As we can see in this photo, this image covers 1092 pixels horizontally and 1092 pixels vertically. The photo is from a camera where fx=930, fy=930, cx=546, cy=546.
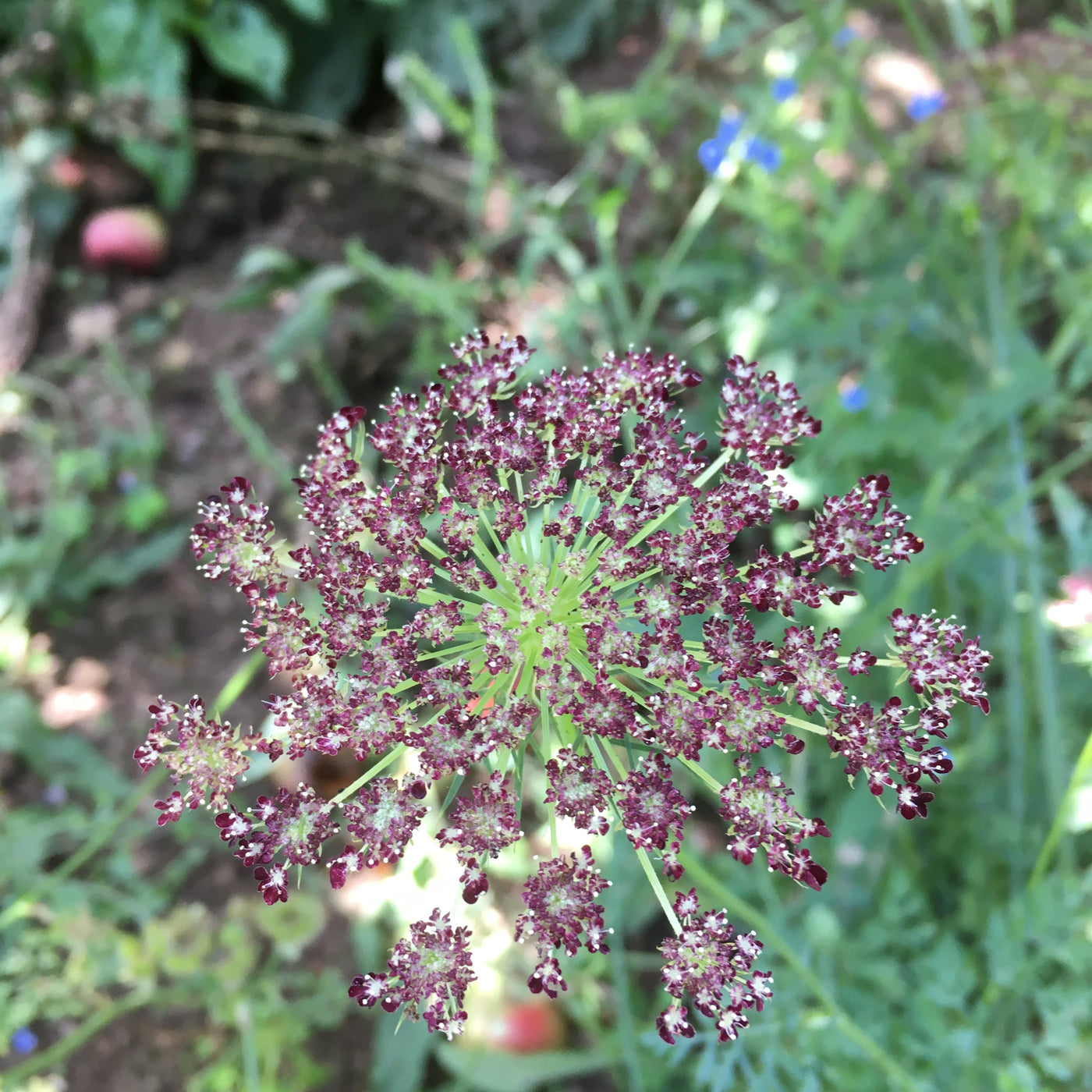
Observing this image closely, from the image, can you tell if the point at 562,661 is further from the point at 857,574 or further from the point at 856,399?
the point at 856,399

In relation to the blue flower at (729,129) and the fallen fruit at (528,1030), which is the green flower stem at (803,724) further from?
the blue flower at (729,129)

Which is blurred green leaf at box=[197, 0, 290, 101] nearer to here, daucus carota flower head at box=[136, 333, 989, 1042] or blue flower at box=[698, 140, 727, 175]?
blue flower at box=[698, 140, 727, 175]

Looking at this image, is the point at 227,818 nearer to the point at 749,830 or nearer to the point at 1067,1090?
the point at 749,830

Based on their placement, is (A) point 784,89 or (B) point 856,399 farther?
(A) point 784,89

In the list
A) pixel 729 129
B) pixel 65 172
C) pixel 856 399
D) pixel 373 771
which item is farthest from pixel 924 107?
pixel 65 172

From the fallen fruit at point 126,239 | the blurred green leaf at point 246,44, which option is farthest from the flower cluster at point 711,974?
the blurred green leaf at point 246,44

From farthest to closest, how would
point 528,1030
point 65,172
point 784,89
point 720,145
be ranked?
1. point 65,172
2. point 720,145
3. point 784,89
4. point 528,1030

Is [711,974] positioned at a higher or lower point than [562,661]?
lower
